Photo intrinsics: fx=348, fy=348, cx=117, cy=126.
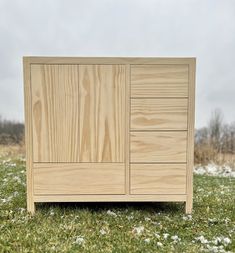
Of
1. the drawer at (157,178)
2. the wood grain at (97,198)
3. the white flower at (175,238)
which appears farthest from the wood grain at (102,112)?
the white flower at (175,238)

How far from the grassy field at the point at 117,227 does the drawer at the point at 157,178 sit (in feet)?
1.03

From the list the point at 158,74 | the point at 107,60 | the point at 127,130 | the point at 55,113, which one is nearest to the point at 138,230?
the point at 127,130

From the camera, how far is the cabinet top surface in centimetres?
390

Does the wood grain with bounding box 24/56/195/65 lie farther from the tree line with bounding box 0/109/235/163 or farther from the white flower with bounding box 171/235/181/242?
the tree line with bounding box 0/109/235/163

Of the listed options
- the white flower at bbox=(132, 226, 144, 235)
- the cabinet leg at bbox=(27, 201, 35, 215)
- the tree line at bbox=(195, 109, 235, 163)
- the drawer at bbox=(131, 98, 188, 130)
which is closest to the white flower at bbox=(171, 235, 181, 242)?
the white flower at bbox=(132, 226, 144, 235)

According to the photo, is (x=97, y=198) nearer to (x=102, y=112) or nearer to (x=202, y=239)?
(x=102, y=112)

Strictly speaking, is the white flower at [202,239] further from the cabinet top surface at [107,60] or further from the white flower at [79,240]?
the cabinet top surface at [107,60]

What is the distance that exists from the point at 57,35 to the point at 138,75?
2.71 m

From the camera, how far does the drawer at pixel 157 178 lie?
404 cm

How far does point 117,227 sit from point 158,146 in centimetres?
104

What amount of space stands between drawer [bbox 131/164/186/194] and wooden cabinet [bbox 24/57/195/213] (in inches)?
0.5

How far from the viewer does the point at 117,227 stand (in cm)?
361

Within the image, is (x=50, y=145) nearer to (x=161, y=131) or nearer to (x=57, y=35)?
(x=161, y=131)

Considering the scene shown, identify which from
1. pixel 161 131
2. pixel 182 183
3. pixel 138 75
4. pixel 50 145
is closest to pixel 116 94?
pixel 138 75
